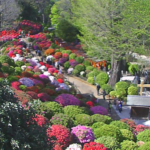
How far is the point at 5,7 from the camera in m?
34.9

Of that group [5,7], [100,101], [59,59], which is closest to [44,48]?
[59,59]

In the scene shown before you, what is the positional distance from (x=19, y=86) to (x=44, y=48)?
15.3 meters

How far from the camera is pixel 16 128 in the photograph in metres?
5.12

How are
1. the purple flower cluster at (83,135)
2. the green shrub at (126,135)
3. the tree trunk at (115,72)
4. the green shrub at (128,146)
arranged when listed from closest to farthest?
A: the purple flower cluster at (83,135) < the green shrub at (128,146) < the green shrub at (126,135) < the tree trunk at (115,72)

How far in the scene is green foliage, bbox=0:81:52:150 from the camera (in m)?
4.89

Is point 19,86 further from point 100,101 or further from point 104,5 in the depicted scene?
point 104,5

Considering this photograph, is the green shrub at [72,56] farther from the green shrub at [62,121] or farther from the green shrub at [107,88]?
the green shrub at [62,121]

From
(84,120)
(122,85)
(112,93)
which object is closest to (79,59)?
(122,85)

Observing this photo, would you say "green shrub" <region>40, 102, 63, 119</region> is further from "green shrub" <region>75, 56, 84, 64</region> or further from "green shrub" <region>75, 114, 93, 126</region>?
"green shrub" <region>75, 56, 84, 64</region>

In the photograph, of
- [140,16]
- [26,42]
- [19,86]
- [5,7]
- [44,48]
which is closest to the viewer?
[19,86]

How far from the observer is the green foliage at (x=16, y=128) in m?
4.89

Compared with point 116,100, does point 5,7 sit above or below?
above

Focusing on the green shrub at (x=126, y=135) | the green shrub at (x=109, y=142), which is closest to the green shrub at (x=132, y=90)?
the green shrub at (x=126, y=135)

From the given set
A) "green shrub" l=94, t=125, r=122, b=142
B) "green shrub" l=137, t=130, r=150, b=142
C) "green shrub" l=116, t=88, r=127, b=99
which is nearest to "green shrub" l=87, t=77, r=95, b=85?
"green shrub" l=116, t=88, r=127, b=99
